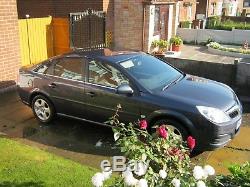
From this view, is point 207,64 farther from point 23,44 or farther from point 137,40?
point 23,44

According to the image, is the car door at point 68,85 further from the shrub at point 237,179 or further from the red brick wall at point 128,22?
the red brick wall at point 128,22

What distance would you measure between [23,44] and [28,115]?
4.52m

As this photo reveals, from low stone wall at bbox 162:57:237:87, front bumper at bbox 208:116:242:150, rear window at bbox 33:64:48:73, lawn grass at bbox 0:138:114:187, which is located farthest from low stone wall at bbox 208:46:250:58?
lawn grass at bbox 0:138:114:187

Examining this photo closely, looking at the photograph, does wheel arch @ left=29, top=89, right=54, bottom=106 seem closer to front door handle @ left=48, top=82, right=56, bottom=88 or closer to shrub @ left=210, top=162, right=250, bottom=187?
front door handle @ left=48, top=82, right=56, bottom=88

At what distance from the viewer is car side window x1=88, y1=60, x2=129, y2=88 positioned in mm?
6348

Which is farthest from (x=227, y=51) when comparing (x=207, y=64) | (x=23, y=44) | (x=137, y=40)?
(x=23, y=44)

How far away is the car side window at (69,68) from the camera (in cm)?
684

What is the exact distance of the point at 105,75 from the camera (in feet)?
21.4

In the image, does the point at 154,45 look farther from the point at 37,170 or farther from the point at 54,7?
the point at 37,170

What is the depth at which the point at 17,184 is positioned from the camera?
4.93 metres

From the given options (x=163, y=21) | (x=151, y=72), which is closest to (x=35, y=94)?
(x=151, y=72)

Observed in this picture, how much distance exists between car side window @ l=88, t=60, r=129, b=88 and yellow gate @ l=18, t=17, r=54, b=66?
5697 mm

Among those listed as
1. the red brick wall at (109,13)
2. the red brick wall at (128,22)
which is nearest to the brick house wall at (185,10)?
the red brick wall at (128,22)

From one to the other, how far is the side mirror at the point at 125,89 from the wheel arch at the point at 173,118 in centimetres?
57
